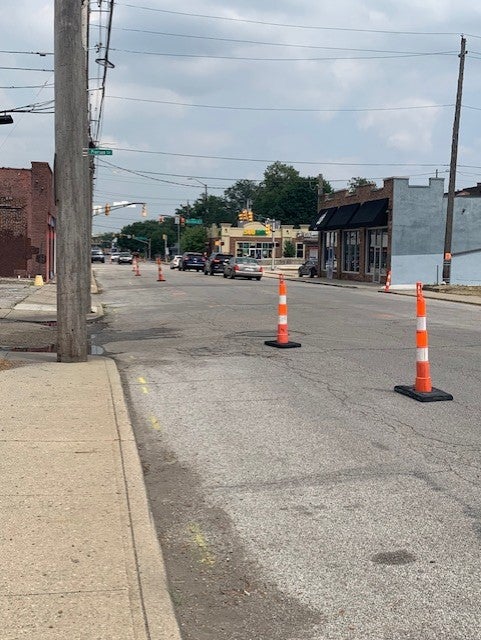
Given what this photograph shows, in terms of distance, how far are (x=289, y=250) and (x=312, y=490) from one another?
97801mm

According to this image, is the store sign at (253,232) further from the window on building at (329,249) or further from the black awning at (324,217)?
the black awning at (324,217)

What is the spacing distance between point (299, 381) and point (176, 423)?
2.43 metres

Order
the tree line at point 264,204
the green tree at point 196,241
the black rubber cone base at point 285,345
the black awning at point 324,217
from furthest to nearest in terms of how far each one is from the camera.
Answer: the tree line at point 264,204 < the green tree at point 196,241 < the black awning at point 324,217 < the black rubber cone base at point 285,345

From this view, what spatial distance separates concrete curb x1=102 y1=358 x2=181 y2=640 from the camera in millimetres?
3145

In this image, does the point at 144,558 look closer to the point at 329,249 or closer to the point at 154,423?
the point at 154,423

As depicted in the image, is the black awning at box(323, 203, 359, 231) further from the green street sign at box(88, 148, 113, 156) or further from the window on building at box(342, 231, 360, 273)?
the green street sign at box(88, 148, 113, 156)

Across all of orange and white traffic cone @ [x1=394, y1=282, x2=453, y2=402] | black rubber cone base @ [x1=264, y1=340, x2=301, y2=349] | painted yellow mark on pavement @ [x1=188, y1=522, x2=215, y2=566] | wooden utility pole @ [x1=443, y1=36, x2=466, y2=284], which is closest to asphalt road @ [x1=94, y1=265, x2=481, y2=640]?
painted yellow mark on pavement @ [x1=188, y1=522, x2=215, y2=566]

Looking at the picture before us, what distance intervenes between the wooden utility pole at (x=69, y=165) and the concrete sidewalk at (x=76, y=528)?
2249 mm

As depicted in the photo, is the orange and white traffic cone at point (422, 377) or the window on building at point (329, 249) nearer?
the orange and white traffic cone at point (422, 377)

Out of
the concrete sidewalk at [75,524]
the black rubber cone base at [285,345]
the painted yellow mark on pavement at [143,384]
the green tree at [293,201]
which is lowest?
the painted yellow mark on pavement at [143,384]

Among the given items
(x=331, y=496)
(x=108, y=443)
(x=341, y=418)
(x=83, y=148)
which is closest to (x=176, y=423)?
(x=108, y=443)

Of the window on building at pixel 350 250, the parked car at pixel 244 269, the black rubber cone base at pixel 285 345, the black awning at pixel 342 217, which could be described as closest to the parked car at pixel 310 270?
the black awning at pixel 342 217

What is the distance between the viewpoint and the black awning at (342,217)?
4269cm

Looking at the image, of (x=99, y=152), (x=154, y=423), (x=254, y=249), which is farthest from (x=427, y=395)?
(x=254, y=249)
